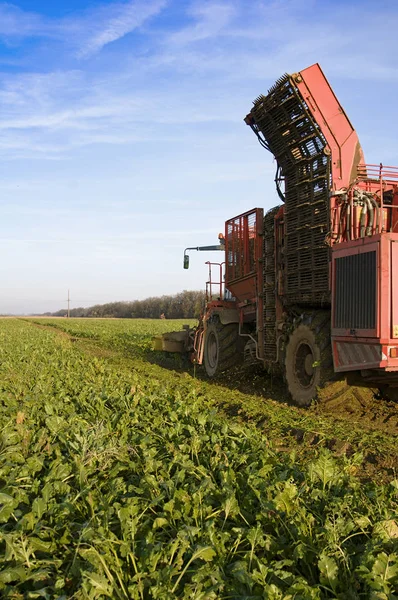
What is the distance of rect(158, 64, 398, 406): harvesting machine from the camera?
6.60 meters

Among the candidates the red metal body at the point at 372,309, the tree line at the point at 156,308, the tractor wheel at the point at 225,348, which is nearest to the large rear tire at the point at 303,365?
the red metal body at the point at 372,309

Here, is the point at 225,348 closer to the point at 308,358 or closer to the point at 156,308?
the point at 308,358

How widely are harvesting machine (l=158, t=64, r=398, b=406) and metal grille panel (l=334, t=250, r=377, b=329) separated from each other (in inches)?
0.5

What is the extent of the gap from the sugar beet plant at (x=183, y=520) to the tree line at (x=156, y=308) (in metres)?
57.3

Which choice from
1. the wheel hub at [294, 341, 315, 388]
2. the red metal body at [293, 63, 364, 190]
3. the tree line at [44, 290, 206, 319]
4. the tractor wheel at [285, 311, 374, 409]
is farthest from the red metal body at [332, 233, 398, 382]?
the tree line at [44, 290, 206, 319]

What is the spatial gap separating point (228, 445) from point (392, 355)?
8.36 ft

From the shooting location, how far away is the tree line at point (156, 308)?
73312 mm

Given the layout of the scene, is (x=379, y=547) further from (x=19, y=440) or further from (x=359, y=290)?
(x=359, y=290)

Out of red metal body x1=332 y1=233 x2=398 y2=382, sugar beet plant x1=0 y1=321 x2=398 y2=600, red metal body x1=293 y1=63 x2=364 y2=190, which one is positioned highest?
red metal body x1=293 y1=63 x2=364 y2=190

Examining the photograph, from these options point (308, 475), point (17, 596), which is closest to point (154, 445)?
A: point (308, 475)

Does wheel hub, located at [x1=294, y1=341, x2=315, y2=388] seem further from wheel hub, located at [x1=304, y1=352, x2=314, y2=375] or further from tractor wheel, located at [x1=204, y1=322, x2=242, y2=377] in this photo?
tractor wheel, located at [x1=204, y1=322, x2=242, y2=377]

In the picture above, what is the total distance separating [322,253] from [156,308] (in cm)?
7691

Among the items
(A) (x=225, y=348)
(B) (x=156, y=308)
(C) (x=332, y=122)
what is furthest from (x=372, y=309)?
(B) (x=156, y=308)

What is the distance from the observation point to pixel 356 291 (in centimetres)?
685
